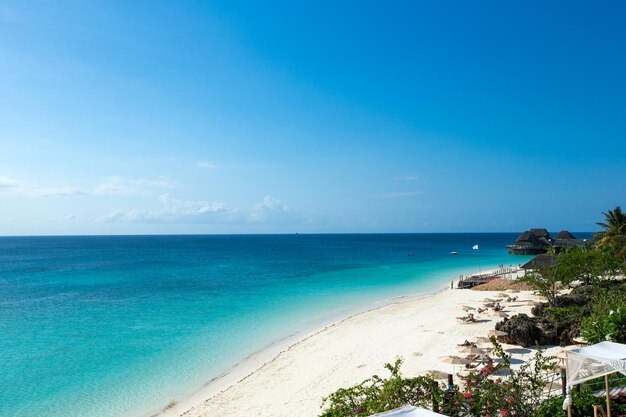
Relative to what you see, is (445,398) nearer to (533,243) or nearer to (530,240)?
(533,243)

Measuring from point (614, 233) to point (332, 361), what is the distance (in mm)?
33477

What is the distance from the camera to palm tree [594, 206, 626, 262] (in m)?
35.2

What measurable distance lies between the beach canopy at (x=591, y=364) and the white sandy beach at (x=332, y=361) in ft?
24.5

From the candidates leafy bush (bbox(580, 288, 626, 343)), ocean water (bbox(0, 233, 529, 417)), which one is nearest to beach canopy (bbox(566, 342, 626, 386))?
leafy bush (bbox(580, 288, 626, 343))

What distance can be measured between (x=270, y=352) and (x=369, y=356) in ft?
17.1

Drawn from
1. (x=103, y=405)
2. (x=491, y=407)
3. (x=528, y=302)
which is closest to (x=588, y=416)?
(x=491, y=407)

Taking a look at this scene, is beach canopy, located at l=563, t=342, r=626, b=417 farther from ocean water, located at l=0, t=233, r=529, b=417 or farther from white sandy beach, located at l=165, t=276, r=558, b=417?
ocean water, located at l=0, t=233, r=529, b=417

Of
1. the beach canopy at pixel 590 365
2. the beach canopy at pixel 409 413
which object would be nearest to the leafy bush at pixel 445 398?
the beach canopy at pixel 590 365

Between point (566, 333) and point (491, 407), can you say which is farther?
point (566, 333)

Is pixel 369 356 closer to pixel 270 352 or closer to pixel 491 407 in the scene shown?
pixel 270 352

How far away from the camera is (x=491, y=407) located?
333 inches

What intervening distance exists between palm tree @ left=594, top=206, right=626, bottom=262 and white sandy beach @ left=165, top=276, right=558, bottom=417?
1388 cm

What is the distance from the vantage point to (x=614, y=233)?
127ft

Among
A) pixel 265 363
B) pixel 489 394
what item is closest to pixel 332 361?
pixel 265 363
